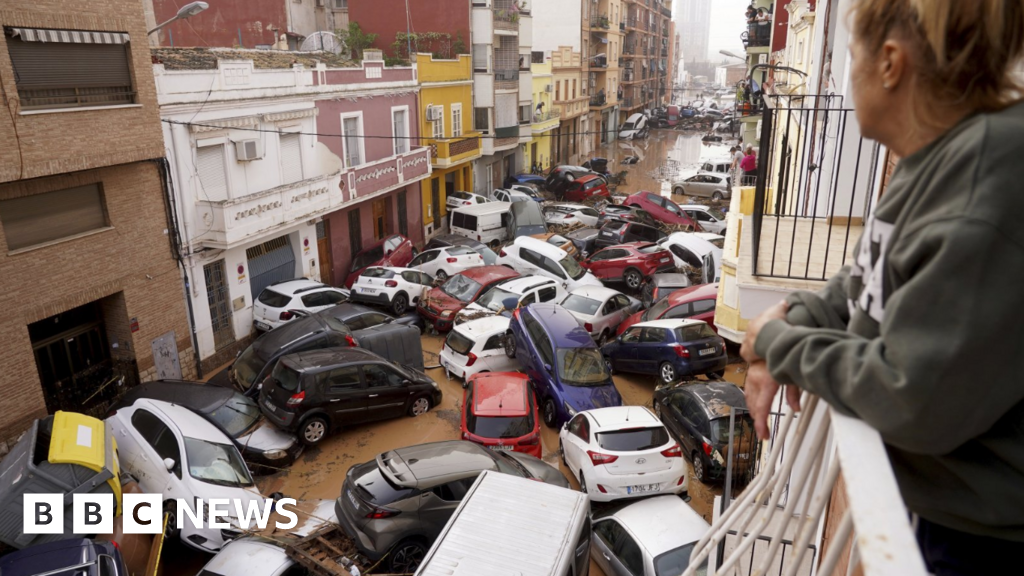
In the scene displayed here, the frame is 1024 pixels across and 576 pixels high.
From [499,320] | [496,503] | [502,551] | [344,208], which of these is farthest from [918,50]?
[344,208]

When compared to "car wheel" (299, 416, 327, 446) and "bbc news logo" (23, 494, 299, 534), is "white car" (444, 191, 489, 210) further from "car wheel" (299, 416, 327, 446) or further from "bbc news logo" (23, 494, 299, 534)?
"bbc news logo" (23, 494, 299, 534)

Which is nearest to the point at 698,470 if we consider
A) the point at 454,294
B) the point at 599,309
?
the point at 599,309

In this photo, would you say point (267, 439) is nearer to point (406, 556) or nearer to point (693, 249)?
point (406, 556)

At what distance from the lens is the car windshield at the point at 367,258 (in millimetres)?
22625

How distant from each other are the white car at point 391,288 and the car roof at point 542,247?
11.5ft

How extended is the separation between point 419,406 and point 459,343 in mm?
1966

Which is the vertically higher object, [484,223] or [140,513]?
[484,223]

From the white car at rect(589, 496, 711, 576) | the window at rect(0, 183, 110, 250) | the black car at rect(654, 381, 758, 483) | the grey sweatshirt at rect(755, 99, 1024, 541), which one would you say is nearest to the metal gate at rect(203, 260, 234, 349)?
the window at rect(0, 183, 110, 250)

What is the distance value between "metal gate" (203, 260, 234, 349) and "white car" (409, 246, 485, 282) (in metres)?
5.81

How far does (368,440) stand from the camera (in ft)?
42.1

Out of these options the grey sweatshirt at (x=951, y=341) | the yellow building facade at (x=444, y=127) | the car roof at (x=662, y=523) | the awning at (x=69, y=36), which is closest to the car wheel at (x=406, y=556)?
the car roof at (x=662, y=523)

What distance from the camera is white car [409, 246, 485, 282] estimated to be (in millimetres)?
21234

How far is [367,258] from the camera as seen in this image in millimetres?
22797

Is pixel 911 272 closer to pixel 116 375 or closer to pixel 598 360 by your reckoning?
pixel 598 360
